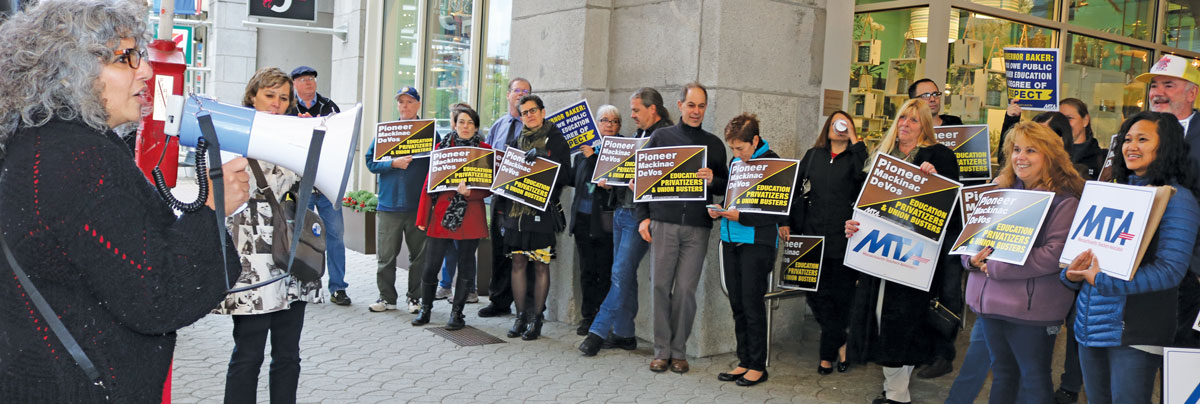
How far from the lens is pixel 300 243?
395 centimetres

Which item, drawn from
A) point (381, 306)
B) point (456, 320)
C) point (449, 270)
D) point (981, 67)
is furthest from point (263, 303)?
point (981, 67)

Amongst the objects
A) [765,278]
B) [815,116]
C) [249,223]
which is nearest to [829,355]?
[765,278]

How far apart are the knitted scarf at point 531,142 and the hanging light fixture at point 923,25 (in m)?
4.19

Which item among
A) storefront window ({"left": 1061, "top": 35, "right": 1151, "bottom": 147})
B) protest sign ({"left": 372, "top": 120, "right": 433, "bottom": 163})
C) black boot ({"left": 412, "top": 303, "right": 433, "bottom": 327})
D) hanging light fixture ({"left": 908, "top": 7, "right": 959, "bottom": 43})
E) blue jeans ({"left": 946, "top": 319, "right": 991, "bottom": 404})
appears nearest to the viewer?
blue jeans ({"left": 946, "top": 319, "right": 991, "bottom": 404})

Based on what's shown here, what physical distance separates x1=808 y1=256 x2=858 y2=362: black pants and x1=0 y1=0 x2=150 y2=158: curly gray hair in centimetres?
540

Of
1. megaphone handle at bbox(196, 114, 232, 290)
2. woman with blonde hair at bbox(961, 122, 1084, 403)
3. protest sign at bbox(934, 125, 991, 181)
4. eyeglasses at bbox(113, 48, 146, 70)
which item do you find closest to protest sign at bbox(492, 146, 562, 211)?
protest sign at bbox(934, 125, 991, 181)

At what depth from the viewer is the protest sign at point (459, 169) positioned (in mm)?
7660

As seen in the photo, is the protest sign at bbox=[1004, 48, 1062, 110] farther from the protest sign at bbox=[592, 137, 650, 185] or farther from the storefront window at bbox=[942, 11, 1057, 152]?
the protest sign at bbox=[592, 137, 650, 185]

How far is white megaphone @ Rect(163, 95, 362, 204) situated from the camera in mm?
3031

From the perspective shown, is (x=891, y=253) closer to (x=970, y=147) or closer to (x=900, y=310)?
(x=900, y=310)

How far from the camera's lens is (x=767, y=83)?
24.4 feet

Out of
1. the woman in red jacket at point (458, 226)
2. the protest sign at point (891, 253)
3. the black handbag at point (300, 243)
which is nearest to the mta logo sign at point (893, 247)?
the protest sign at point (891, 253)

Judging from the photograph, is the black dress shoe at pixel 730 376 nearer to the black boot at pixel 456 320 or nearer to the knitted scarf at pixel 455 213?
the black boot at pixel 456 320

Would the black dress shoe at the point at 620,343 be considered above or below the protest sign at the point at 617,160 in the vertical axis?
below
